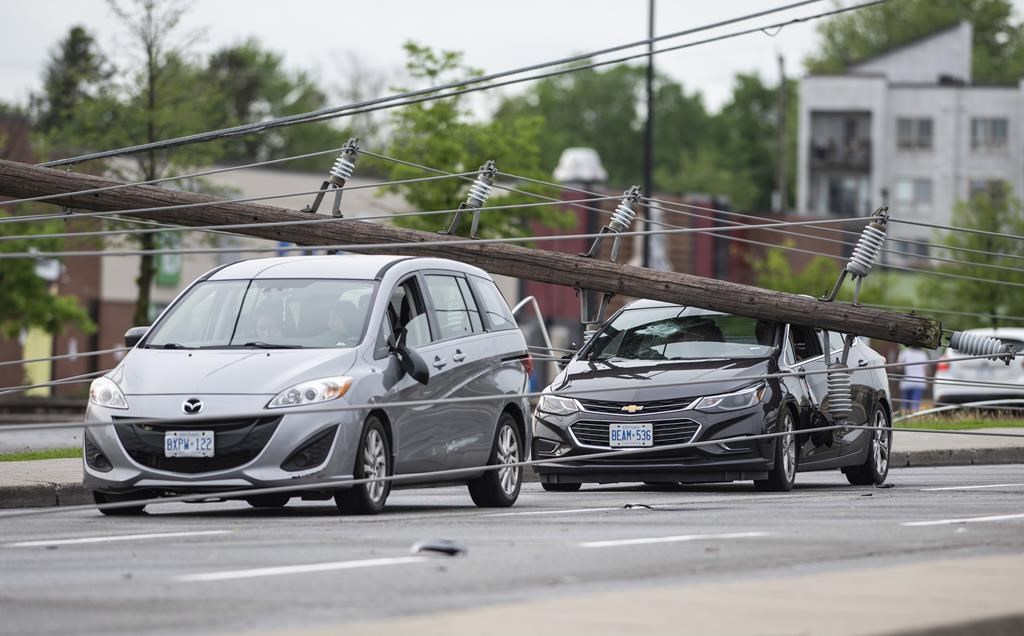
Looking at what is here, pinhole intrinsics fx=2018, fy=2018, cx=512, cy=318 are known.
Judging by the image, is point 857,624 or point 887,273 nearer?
point 857,624

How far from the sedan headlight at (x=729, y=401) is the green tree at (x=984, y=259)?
40477 mm

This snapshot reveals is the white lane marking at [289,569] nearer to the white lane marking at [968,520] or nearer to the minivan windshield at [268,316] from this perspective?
the white lane marking at [968,520]

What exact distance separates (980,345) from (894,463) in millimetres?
4296

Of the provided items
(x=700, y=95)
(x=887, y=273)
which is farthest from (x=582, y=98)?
(x=887, y=273)

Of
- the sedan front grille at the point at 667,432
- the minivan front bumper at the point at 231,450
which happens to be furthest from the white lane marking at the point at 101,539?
the sedan front grille at the point at 667,432

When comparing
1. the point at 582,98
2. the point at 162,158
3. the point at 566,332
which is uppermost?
the point at 582,98

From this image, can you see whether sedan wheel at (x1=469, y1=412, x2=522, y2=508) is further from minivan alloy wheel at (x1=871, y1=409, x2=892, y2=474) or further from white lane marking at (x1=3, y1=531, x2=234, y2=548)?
minivan alloy wheel at (x1=871, y1=409, x2=892, y2=474)

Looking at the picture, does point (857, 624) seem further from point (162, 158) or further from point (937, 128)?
point (937, 128)

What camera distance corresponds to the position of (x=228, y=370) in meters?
12.8

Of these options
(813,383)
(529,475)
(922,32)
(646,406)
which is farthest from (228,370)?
(922,32)

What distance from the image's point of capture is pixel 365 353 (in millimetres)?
13281

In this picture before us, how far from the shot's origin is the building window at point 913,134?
10150 cm

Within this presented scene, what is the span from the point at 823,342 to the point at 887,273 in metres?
54.2

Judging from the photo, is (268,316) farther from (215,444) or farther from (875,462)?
(875,462)
